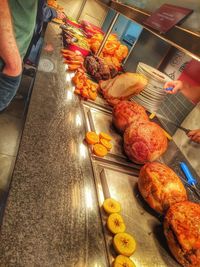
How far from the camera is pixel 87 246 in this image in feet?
2.83

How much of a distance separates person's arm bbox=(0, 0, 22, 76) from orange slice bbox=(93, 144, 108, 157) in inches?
25.8

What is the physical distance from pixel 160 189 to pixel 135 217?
198mm

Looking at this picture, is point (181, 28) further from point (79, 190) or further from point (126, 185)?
point (79, 190)

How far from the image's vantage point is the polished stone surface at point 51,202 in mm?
761

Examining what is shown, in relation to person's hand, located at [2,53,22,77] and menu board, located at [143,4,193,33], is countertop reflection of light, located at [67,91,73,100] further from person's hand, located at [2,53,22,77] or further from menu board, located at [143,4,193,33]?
menu board, located at [143,4,193,33]

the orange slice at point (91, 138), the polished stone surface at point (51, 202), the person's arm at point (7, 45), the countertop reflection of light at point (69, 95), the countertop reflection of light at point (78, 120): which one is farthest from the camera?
the countertop reflection of light at point (69, 95)

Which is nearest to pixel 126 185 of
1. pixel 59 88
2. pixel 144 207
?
pixel 144 207

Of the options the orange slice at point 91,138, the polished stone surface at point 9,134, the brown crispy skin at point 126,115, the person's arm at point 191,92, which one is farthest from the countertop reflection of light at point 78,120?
the polished stone surface at point 9,134

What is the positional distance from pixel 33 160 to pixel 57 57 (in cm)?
199

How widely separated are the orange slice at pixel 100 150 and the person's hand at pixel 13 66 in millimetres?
656

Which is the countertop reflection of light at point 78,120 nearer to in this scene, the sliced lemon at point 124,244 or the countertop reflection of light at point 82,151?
the countertop reflection of light at point 82,151

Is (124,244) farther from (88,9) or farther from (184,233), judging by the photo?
(88,9)

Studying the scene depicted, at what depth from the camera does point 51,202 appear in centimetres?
94

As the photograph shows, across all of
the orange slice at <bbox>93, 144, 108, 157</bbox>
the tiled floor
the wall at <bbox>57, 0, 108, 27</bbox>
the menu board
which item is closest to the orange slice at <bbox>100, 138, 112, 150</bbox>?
the orange slice at <bbox>93, 144, 108, 157</bbox>
